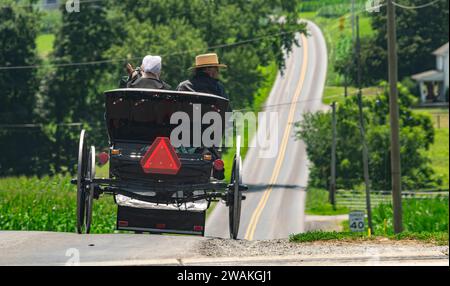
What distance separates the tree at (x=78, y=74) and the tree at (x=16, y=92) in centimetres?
182

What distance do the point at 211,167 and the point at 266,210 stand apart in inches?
2454

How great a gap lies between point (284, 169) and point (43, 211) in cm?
6581

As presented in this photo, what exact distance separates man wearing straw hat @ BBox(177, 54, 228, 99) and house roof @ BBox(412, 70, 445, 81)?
103 meters

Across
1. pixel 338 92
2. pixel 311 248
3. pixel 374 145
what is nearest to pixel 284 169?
pixel 374 145

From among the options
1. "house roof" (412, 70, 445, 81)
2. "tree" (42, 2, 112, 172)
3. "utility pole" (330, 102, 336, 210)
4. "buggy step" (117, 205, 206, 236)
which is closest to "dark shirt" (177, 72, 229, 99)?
"buggy step" (117, 205, 206, 236)

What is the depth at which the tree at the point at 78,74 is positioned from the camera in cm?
7694

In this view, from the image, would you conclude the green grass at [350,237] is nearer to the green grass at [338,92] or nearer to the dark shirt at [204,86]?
the dark shirt at [204,86]

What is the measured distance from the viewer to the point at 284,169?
93562 mm

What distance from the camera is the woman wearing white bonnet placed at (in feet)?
47.8

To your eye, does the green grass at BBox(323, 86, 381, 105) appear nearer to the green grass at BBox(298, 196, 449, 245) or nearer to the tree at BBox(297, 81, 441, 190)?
the tree at BBox(297, 81, 441, 190)

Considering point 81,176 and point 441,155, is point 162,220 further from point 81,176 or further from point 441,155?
point 441,155

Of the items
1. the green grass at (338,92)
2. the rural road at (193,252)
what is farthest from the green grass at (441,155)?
the rural road at (193,252)

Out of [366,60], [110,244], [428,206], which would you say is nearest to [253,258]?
[110,244]
